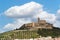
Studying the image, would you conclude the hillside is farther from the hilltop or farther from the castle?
the castle

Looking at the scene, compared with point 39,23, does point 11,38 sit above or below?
below

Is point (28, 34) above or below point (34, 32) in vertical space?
below

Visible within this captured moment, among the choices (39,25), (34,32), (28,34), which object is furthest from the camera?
(39,25)

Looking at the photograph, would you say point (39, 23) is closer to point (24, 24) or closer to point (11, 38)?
point (24, 24)

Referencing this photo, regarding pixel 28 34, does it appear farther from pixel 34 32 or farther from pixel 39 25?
pixel 39 25

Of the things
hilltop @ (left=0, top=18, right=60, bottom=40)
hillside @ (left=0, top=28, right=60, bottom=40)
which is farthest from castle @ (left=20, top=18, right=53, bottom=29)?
hillside @ (left=0, top=28, right=60, bottom=40)

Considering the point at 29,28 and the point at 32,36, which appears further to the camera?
the point at 29,28

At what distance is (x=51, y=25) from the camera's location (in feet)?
330

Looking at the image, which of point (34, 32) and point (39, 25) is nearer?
point (34, 32)

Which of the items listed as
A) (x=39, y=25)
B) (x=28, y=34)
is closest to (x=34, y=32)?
(x=28, y=34)

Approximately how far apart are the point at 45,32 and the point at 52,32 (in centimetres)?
343

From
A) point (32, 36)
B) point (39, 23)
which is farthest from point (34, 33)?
point (39, 23)

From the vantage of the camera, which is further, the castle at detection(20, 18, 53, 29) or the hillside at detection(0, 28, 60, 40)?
the castle at detection(20, 18, 53, 29)

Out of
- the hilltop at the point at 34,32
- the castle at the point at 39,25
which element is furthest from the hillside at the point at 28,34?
the castle at the point at 39,25
